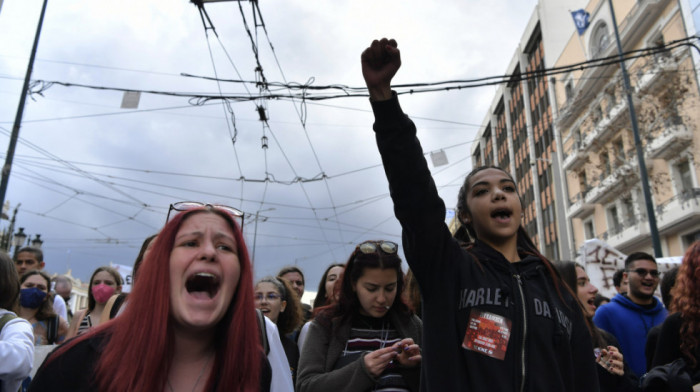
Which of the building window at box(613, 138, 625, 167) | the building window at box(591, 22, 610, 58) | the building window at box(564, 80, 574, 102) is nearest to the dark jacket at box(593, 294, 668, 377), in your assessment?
the building window at box(613, 138, 625, 167)

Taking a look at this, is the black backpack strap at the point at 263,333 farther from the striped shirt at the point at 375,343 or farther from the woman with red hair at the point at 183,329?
the striped shirt at the point at 375,343

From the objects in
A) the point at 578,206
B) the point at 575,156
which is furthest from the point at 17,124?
the point at 578,206

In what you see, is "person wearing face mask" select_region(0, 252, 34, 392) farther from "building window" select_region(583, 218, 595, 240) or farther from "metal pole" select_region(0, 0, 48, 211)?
"building window" select_region(583, 218, 595, 240)

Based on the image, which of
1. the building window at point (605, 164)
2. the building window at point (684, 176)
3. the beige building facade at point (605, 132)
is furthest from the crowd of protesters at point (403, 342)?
the building window at point (605, 164)

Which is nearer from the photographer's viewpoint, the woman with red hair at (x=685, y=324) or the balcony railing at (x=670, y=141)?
the woman with red hair at (x=685, y=324)

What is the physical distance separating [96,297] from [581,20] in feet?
101

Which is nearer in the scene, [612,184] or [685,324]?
[685,324]

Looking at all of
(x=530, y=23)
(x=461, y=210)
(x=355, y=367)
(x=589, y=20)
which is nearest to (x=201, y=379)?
(x=355, y=367)

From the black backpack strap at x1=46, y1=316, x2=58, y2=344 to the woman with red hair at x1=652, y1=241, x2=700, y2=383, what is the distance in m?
4.84

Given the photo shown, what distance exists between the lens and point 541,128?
38469mm

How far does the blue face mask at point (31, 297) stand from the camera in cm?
429

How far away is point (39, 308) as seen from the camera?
14.6ft

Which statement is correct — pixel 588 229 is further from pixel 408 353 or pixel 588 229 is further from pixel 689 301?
pixel 408 353

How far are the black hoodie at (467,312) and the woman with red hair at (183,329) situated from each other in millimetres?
643
